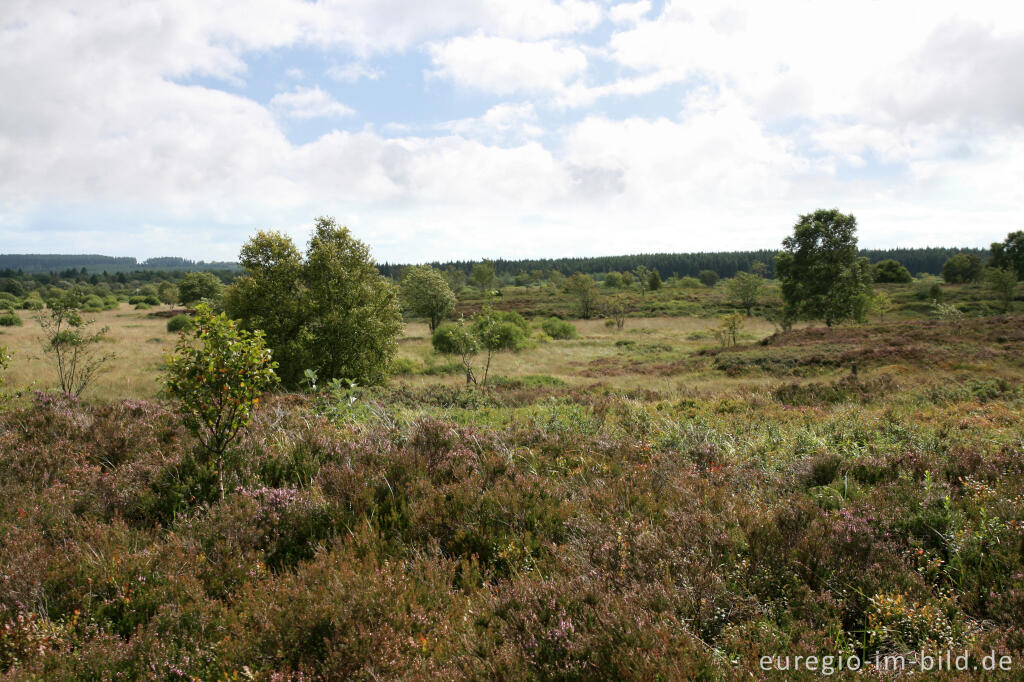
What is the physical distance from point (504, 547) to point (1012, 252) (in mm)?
109374

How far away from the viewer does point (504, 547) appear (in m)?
4.53

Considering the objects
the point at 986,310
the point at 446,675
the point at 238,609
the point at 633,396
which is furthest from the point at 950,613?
the point at 986,310

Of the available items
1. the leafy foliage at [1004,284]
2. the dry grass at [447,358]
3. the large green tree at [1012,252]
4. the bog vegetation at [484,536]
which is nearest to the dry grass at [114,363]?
the dry grass at [447,358]

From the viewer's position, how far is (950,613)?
3.28m

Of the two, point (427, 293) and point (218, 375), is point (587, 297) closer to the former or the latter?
point (427, 293)

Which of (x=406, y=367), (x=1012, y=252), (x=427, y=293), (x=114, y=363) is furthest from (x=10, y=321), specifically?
(x=1012, y=252)

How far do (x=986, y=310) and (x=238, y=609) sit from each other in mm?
79218

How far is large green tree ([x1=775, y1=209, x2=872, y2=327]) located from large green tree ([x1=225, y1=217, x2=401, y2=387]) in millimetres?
38269

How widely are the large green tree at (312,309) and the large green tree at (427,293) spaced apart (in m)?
30.6

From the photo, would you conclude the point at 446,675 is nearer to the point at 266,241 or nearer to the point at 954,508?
the point at 954,508

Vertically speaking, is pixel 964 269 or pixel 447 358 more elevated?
pixel 964 269

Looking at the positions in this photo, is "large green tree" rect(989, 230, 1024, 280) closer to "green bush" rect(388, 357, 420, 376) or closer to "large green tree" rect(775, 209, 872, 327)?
"large green tree" rect(775, 209, 872, 327)

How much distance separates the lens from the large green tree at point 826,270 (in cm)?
4250

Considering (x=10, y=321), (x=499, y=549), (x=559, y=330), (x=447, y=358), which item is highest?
(x=10, y=321)
